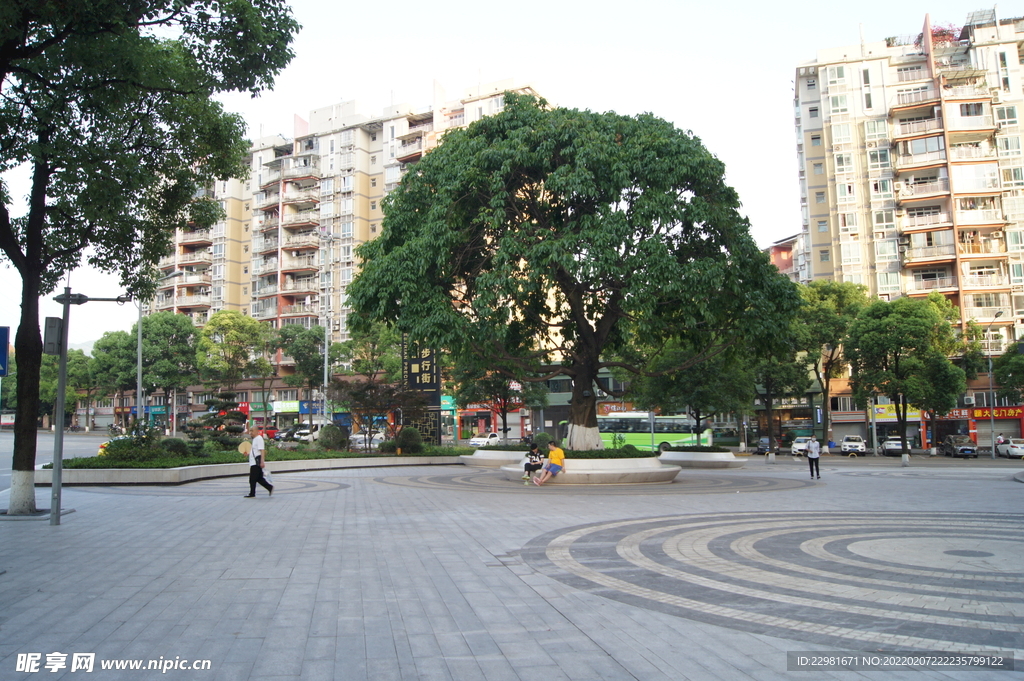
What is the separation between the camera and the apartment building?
5284 centimetres

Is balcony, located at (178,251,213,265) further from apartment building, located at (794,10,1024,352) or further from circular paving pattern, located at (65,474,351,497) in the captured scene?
apartment building, located at (794,10,1024,352)

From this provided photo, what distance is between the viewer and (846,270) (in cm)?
5688

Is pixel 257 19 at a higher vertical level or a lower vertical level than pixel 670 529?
higher

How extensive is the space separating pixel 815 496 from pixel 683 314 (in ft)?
19.0

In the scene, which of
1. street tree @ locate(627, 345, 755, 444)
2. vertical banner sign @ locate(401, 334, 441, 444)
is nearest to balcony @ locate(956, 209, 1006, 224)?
street tree @ locate(627, 345, 755, 444)

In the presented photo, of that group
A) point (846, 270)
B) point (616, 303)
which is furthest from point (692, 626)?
point (846, 270)

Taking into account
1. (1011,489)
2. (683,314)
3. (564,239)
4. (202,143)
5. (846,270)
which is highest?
(846,270)

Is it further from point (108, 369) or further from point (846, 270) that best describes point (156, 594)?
point (108, 369)

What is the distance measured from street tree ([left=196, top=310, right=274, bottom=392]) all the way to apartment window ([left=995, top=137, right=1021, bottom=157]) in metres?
61.8

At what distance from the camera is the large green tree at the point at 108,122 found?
34.0ft

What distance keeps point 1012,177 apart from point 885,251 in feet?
34.4

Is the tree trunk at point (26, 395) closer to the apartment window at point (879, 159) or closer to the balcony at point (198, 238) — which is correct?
the apartment window at point (879, 159)

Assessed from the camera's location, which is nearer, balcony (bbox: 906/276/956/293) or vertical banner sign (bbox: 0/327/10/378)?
vertical banner sign (bbox: 0/327/10/378)

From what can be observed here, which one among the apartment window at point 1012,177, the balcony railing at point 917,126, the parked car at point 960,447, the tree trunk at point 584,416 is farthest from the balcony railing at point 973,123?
the tree trunk at point 584,416
